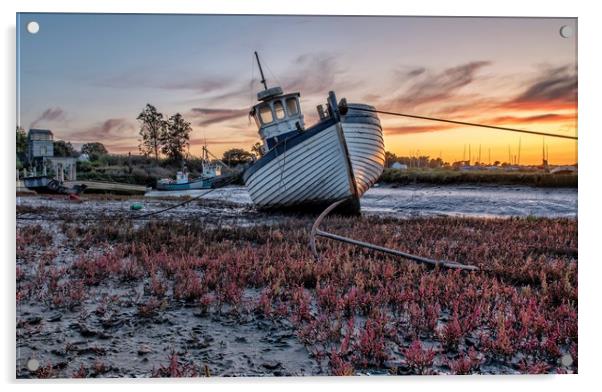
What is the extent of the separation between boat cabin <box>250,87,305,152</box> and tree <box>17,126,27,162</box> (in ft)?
8.50

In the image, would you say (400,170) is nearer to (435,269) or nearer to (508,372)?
(435,269)

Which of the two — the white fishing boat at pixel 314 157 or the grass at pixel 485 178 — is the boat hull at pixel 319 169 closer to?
the white fishing boat at pixel 314 157

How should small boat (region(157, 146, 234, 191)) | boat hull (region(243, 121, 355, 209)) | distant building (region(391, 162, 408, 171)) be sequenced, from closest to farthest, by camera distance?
small boat (region(157, 146, 234, 191)) < distant building (region(391, 162, 408, 171)) < boat hull (region(243, 121, 355, 209))

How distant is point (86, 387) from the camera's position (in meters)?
4.69

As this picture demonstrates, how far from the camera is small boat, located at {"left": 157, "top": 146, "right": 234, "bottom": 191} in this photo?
20.2 feet

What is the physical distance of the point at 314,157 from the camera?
26.7ft

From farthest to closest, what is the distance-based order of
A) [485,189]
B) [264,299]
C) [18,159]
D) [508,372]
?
[485,189] < [18,159] < [264,299] < [508,372]

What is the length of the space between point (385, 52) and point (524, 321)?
3216 mm

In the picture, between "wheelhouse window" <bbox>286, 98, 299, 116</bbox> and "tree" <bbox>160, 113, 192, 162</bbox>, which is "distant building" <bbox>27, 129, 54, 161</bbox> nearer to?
"tree" <bbox>160, 113, 192, 162</bbox>

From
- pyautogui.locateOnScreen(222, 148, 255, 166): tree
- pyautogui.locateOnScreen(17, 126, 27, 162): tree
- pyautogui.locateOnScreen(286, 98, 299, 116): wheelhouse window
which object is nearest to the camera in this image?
pyautogui.locateOnScreen(17, 126, 27, 162): tree

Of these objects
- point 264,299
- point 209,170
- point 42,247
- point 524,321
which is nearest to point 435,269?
point 524,321

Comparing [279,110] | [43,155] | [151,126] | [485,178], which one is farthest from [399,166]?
[43,155]

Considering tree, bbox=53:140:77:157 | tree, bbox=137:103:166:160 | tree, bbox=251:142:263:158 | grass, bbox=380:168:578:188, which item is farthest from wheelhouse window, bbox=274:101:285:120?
tree, bbox=53:140:77:157

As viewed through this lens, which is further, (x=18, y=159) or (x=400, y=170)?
(x=400, y=170)
